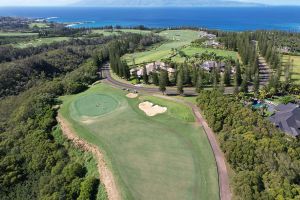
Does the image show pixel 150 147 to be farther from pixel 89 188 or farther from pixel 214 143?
pixel 89 188

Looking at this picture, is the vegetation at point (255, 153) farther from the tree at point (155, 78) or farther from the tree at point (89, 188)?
the tree at point (155, 78)

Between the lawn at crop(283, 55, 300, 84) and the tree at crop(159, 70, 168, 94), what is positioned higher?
the lawn at crop(283, 55, 300, 84)

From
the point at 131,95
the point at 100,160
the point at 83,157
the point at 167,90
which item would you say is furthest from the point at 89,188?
the point at 167,90

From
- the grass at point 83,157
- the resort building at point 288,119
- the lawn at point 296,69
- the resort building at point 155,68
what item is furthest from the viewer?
the resort building at point 155,68

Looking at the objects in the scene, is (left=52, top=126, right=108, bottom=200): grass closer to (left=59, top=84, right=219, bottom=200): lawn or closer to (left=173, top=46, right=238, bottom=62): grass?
(left=59, top=84, right=219, bottom=200): lawn

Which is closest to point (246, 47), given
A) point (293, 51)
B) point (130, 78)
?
point (293, 51)

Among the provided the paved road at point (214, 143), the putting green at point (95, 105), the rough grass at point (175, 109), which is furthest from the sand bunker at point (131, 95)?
the paved road at point (214, 143)

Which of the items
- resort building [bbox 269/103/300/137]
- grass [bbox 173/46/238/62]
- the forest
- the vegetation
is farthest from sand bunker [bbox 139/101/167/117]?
grass [bbox 173/46/238/62]
